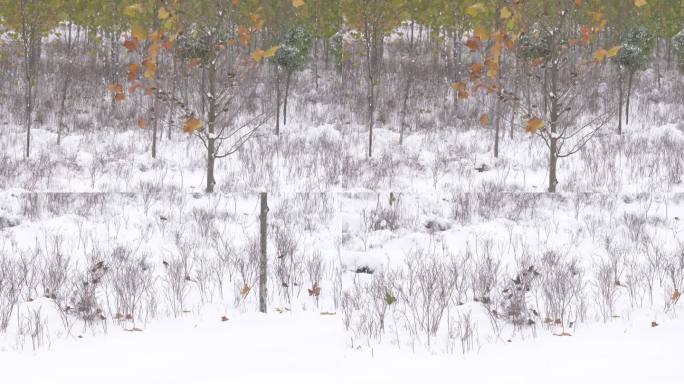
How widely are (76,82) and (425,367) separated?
22.3m

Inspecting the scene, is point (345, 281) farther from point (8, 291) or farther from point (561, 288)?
point (8, 291)

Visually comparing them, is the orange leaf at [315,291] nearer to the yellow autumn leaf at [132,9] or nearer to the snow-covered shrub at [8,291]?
the snow-covered shrub at [8,291]

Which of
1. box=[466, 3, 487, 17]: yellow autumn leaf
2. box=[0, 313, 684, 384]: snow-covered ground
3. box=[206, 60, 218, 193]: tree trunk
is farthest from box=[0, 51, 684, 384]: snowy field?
box=[466, 3, 487, 17]: yellow autumn leaf

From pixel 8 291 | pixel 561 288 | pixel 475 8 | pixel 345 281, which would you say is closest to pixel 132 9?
pixel 475 8

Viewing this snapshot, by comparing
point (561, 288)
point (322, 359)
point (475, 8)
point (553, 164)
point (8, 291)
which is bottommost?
point (322, 359)

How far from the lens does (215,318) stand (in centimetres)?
454

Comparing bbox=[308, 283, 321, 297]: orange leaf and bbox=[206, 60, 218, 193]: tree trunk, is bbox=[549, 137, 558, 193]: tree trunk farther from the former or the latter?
bbox=[308, 283, 321, 297]: orange leaf

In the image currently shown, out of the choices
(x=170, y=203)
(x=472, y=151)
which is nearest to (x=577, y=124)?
(x=472, y=151)

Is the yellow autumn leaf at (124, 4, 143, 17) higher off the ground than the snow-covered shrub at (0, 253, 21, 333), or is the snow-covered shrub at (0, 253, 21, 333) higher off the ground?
the yellow autumn leaf at (124, 4, 143, 17)

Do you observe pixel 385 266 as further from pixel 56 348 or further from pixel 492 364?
pixel 56 348

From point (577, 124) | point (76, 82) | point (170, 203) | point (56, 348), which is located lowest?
point (56, 348)

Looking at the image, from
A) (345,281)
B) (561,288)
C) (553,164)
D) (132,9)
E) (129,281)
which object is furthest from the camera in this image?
(553,164)

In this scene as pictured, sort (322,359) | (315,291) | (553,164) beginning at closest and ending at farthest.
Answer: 1. (322,359)
2. (315,291)
3. (553,164)

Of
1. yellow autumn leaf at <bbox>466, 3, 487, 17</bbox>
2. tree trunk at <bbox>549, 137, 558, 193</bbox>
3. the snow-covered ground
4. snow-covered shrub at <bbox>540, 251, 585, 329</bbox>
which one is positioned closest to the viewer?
yellow autumn leaf at <bbox>466, 3, 487, 17</bbox>
